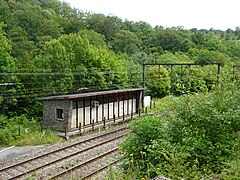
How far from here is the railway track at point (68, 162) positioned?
9812 millimetres

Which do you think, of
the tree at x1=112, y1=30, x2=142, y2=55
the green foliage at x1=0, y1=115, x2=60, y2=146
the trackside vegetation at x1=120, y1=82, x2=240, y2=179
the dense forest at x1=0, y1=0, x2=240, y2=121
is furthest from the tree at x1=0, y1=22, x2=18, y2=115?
the tree at x1=112, y1=30, x2=142, y2=55

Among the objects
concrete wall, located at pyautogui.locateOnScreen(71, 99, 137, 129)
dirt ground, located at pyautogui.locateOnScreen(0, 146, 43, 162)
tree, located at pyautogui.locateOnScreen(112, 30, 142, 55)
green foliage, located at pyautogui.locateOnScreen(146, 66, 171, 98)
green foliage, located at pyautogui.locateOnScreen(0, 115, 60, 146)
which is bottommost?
dirt ground, located at pyautogui.locateOnScreen(0, 146, 43, 162)

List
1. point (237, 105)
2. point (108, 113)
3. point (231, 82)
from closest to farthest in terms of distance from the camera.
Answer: point (237, 105)
point (231, 82)
point (108, 113)

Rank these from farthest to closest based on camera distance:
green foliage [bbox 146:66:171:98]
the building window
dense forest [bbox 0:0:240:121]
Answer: green foliage [bbox 146:66:171:98] < dense forest [bbox 0:0:240:121] < the building window

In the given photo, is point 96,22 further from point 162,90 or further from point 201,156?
point 201,156

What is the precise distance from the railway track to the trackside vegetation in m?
2.63

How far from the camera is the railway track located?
9812mm

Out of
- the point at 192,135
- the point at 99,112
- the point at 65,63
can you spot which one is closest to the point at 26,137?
the point at 99,112

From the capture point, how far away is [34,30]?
36969 millimetres

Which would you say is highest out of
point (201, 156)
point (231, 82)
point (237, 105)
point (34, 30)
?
point (34, 30)

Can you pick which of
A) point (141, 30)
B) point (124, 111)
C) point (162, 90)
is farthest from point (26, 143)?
point (141, 30)

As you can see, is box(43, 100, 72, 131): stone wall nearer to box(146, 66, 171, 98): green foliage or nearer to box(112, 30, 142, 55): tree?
box(146, 66, 171, 98): green foliage

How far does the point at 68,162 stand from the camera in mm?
11188

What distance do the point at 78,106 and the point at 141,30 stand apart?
155 ft
